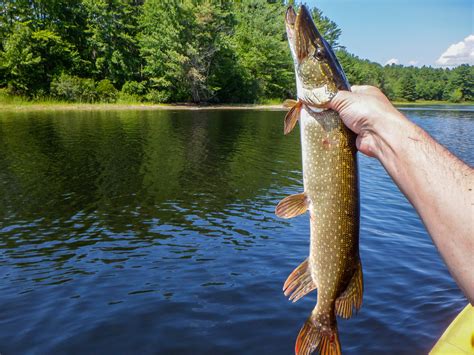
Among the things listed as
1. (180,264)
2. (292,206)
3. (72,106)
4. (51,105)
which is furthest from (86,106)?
(292,206)

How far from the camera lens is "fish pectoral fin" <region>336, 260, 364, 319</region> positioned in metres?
3.07

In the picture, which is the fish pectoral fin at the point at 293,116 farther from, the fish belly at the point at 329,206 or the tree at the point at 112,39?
the tree at the point at 112,39

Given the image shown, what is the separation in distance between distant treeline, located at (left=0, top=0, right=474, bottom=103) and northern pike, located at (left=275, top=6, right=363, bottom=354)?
2039 inches

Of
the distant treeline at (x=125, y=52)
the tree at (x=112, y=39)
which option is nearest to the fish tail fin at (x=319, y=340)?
the distant treeline at (x=125, y=52)

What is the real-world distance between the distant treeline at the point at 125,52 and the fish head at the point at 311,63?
5173 centimetres

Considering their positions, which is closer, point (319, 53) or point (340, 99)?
point (340, 99)

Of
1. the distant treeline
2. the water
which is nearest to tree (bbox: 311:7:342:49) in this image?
the distant treeline

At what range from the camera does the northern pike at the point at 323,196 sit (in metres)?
2.88

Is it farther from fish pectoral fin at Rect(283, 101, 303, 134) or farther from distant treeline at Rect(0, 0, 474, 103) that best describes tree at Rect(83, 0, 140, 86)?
fish pectoral fin at Rect(283, 101, 303, 134)

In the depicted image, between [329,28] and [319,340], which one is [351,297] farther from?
[329,28]

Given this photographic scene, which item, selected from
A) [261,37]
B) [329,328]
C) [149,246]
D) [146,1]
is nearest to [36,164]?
[149,246]

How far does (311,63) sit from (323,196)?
0.99m

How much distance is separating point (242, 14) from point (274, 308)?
7220 centimetres

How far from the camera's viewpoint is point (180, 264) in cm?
852
